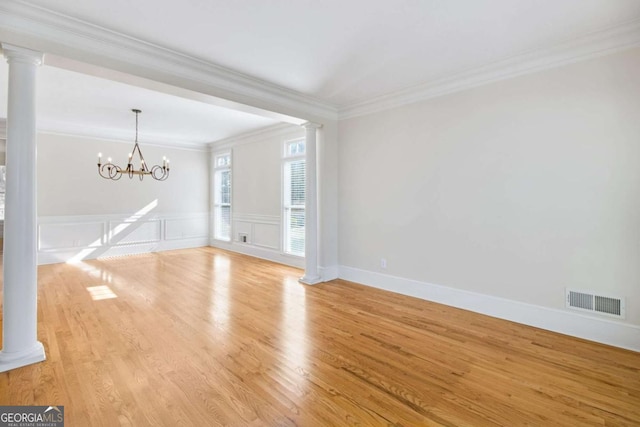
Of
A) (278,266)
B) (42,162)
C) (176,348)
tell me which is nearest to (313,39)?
(176,348)

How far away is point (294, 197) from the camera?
609 cm

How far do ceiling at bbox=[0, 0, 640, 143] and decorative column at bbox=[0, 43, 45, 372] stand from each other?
0.57 metres

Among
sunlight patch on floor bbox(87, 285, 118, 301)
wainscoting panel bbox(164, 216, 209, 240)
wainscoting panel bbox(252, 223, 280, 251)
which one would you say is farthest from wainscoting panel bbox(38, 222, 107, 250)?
wainscoting panel bbox(252, 223, 280, 251)

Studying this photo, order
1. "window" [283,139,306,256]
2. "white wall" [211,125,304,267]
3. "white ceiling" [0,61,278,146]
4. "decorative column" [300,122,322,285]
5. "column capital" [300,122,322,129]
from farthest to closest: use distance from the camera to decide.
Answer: "white wall" [211,125,304,267]
"window" [283,139,306,256]
"decorative column" [300,122,322,285]
"column capital" [300,122,322,129]
"white ceiling" [0,61,278,146]

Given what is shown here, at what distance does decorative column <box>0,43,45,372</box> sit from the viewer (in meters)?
2.37

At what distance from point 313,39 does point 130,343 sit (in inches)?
125

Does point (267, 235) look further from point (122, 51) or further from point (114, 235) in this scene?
point (122, 51)

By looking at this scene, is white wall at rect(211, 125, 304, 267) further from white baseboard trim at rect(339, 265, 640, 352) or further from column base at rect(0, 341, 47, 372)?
column base at rect(0, 341, 47, 372)

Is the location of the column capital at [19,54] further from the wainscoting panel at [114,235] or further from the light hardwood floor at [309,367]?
the wainscoting panel at [114,235]

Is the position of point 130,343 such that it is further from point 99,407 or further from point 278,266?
point 278,266

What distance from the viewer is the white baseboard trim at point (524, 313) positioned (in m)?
2.79

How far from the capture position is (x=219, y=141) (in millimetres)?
7941
